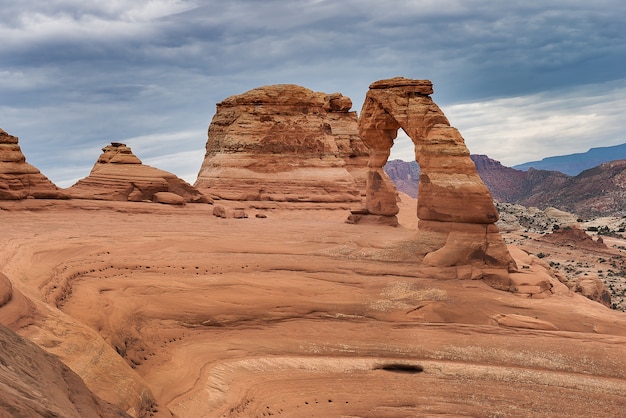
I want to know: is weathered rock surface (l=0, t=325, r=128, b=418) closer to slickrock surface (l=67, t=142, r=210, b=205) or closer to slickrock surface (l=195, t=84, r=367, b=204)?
slickrock surface (l=67, t=142, r=210, b=205)

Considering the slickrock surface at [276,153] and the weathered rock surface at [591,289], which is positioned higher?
the slickrock surface at [276,153]

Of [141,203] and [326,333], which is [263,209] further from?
[326,333]

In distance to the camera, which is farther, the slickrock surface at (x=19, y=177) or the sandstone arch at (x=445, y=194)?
the slickrock surface at (x=19, y=177)

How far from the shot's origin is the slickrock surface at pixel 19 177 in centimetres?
2691

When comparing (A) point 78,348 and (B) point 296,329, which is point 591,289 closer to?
(B) point 296,329

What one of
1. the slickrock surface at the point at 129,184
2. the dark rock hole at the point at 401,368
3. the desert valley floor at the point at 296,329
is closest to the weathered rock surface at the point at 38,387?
the desert valley floor at the point at 296,329

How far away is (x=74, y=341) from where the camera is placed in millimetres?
11594

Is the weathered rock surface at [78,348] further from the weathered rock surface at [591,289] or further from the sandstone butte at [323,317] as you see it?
the weathered rock surface at [591,289]

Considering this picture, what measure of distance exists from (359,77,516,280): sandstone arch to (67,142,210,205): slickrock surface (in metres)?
13.4

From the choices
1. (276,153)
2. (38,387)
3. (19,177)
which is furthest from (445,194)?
(276,153)

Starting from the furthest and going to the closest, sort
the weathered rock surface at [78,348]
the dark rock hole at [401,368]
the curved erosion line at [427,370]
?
the dark rock hole at [401,368], the curved erosion line at [427,370], the weathered rock surface at [78,348]

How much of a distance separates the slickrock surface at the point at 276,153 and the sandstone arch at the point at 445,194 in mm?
18781

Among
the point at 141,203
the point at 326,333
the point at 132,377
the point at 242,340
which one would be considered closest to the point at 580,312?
the point at 326,333

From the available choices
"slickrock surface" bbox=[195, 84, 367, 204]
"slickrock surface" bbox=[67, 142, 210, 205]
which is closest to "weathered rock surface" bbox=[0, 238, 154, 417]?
"slickrock surface" bbox=[67, 142, 210, 205]
